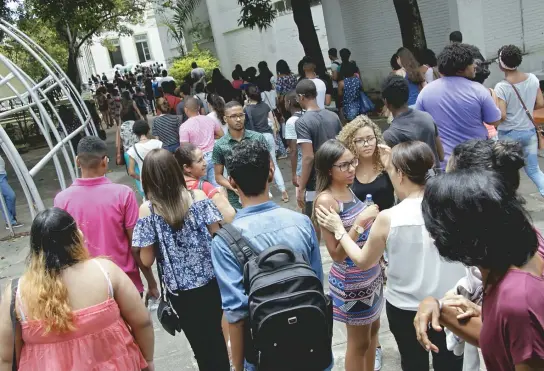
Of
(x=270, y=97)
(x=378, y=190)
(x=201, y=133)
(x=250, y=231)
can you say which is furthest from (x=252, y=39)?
(x=250, y=231)

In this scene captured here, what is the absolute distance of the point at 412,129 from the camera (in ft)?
13.6

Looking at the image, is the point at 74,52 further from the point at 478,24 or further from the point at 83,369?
the point at 83,369

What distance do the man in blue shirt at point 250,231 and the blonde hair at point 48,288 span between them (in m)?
0.68

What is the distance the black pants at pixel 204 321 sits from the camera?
334cm

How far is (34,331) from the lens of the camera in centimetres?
244

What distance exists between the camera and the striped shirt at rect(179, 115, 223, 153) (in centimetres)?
646

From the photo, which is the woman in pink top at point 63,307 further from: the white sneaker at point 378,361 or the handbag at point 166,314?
the white sneaker at point 378,361

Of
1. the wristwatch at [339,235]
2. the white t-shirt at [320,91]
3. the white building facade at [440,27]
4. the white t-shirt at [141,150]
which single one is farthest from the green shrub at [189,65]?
the wristwatch at [339,235]

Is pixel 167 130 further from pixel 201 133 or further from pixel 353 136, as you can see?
pixel 353 136

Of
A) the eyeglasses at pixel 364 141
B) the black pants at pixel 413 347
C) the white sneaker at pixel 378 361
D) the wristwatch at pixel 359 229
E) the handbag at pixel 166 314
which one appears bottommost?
the white sneaker at pixel 378 361

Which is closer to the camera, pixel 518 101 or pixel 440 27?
pixel 518 101

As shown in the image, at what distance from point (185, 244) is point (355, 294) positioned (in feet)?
3.46

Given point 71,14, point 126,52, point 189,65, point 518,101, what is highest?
point 126,52

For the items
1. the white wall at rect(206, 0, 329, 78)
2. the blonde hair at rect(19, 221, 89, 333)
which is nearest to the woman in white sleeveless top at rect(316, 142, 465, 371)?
the blonde hair at rect(19, 221, 89, 333)
